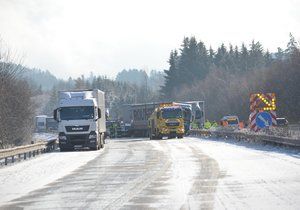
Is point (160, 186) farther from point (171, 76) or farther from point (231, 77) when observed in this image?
point (171, 76)

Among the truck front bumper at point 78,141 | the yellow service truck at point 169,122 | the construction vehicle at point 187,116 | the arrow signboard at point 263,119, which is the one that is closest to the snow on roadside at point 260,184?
the arrow signboard at point 263,119

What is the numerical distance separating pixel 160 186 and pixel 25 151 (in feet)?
53.9

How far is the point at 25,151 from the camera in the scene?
30656 millimetres

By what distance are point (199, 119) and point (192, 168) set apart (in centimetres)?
5369

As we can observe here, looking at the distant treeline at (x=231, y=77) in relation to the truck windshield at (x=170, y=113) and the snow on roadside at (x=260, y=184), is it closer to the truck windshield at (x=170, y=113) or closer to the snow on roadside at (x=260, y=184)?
the truck windshield at (x=170, y=113)

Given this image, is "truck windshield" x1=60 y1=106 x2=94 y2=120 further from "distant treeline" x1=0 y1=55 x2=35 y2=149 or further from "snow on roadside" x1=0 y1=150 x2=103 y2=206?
"snow on roadside" x1=0 y1=150 x2=103 y2=206

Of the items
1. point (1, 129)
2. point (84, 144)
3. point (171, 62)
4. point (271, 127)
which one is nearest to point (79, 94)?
point (84, 144)

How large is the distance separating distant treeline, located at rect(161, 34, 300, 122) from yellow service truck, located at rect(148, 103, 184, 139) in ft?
56.8

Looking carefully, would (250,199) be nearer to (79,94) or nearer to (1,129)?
(79,94)

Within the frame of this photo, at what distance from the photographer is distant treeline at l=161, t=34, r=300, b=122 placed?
74.1 metres

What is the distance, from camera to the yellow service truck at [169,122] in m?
55.7

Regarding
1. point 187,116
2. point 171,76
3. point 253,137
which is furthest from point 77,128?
point 171,76

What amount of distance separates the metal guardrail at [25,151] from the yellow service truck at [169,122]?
14.6 m

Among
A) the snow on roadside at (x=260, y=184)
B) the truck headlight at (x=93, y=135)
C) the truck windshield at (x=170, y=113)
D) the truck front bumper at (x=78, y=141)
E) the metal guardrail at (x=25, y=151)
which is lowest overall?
the snow on roadside at (x=260, y=184)
